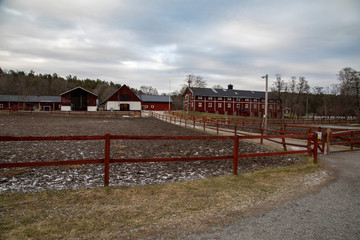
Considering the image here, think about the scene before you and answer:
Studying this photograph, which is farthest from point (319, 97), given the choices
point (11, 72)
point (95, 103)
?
point (11, 72)

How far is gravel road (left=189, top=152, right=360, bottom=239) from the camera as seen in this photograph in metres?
3.40

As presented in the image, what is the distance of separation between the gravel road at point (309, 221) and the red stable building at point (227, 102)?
199 feet

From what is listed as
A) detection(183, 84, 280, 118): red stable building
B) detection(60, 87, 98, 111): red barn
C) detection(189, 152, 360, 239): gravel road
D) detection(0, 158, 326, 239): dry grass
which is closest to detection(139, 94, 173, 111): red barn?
detection(183, 84, 280, 118): red stable building

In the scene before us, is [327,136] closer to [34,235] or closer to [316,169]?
[316,169]

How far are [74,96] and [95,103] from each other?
5597 mm

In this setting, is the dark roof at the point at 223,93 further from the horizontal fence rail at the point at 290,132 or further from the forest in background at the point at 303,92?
the horizontal fence rail at the point at 290,132

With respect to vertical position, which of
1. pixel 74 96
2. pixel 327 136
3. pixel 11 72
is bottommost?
pixel 327 136

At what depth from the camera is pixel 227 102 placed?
7256cm

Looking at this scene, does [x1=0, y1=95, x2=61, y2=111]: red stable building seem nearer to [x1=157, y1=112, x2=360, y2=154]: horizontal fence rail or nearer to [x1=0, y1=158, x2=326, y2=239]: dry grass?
[x1=157, y1=112, x2=360, y2=154]: horizontal fence rail

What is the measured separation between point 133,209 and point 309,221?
3.16m

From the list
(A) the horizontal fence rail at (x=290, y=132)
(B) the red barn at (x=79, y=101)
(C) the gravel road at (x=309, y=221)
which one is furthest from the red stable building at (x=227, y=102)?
(C) the gravel road at (x=309, y=221)

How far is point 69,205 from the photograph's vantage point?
4.30 metres

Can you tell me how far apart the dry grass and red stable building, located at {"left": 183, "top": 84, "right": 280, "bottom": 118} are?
198 feet

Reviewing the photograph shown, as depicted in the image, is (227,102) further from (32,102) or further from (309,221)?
(309,221)
